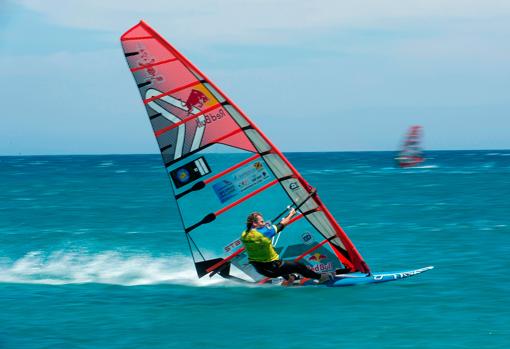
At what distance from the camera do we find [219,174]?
10.2 m

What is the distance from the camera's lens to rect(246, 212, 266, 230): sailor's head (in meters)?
9.74

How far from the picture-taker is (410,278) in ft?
38.5

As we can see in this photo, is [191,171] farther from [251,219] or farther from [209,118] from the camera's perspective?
[251,219]

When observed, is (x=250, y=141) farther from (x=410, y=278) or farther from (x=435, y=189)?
(x=435, y=189)

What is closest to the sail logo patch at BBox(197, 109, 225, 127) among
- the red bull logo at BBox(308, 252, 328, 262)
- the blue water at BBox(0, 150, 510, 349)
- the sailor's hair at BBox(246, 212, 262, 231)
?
the sailor's hair at BBox(246, 212, 262, 231)

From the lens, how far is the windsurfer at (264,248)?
9.74 m

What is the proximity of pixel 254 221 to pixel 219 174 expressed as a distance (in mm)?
846

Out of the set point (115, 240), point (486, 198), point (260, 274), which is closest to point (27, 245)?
point (115, 240)

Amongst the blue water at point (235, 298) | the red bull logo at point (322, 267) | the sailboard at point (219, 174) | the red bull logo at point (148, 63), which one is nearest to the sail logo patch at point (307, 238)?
the sailboard at point (219, 174)

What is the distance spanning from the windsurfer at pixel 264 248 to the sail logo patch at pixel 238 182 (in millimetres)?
496

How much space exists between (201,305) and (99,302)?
1433 millimetres

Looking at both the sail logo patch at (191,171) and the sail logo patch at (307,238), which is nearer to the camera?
the sail logo patch at (191,171)

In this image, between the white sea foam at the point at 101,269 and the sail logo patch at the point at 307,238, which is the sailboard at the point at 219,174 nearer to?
the sail logo patch at the point at 307,238

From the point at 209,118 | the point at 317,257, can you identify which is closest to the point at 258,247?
the point at 317,257
